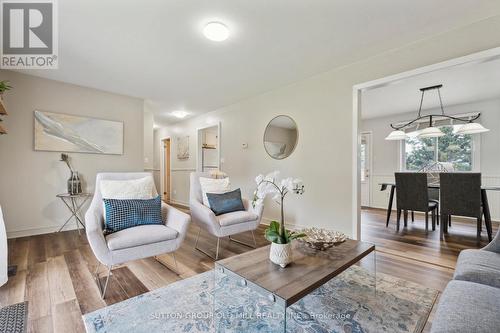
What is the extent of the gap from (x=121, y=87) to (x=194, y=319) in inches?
149

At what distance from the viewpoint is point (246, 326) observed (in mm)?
1428

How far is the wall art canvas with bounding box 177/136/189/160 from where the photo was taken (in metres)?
6.11

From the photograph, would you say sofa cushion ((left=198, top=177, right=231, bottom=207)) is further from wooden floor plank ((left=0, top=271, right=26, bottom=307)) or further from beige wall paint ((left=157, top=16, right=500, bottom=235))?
wooden floor plank ((left=0, top=271, right=26, bottom=307))

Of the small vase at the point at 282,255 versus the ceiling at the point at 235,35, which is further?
the ceiling at the point at 235,35

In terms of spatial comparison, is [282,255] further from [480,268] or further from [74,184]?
[74,184]

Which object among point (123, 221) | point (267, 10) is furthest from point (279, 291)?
point (267, 10)

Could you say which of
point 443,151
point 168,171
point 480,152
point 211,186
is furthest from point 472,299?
point 168,171

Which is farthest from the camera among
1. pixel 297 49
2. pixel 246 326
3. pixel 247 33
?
pixel 297 49

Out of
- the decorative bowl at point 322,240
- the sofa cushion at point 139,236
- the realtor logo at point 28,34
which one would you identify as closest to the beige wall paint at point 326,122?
the decorative bowl at point 322,240

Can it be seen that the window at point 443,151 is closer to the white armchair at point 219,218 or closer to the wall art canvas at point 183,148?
the white armchair at point 219,218

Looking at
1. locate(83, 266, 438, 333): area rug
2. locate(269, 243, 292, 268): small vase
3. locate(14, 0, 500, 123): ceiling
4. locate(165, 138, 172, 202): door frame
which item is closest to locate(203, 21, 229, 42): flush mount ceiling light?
locate(14, 0, 500, 123): ceiling

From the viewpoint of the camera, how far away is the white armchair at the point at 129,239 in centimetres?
169

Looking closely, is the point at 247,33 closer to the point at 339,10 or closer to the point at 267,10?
the point at 267,10

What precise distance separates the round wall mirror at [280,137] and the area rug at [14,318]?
3308 millimetres
